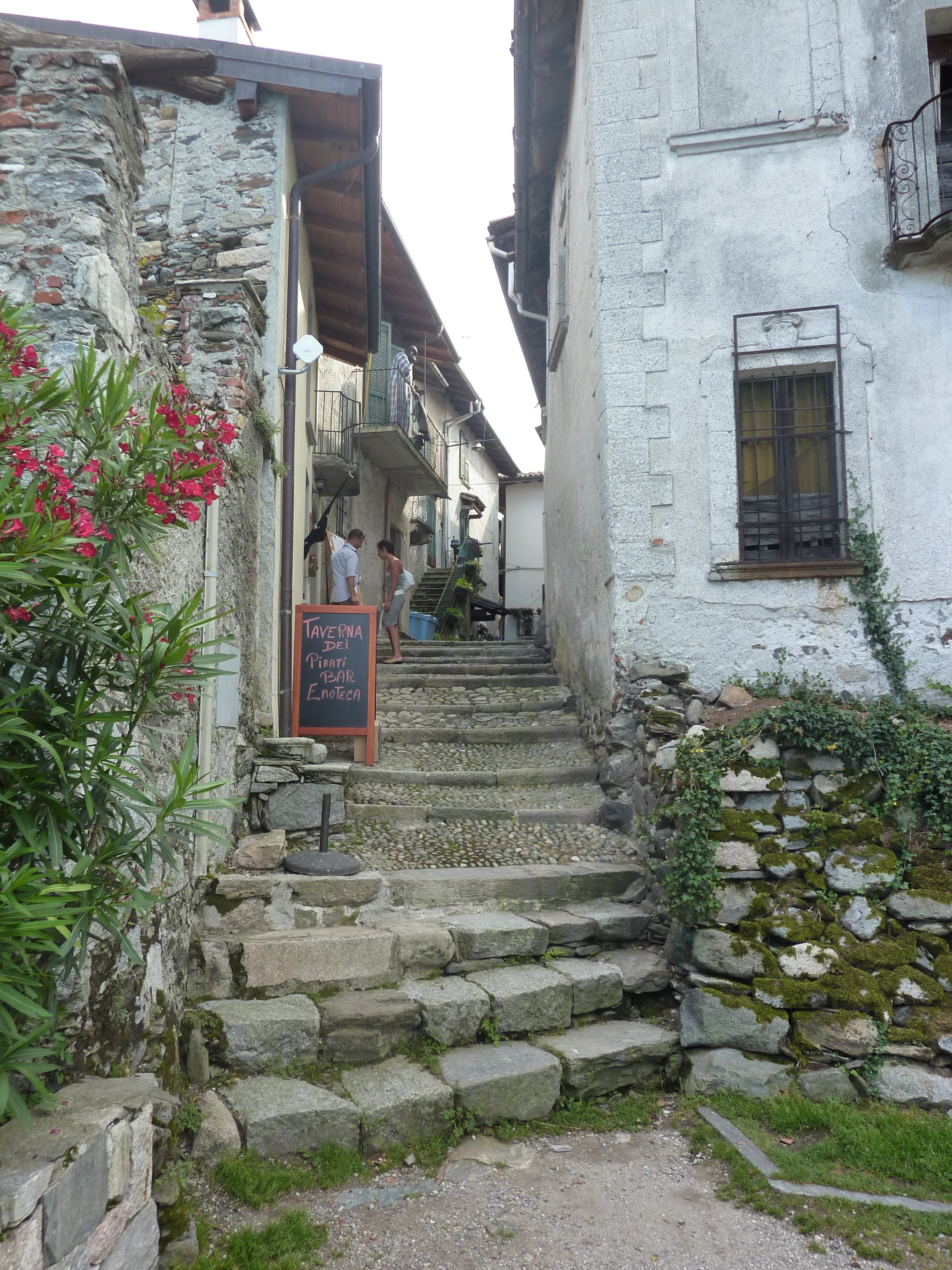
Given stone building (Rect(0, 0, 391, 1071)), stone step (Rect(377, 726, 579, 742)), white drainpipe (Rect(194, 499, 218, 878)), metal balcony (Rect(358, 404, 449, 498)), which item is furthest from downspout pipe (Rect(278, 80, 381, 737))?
metal balcony (Rect(358, 404, 449, 498))

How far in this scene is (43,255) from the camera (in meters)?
2.93

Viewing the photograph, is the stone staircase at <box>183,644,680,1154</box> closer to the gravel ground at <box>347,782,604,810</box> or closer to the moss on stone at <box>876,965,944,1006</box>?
the gravel ground at <box>347,782,604,810</box>

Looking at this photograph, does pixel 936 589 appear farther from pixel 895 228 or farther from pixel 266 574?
pixel 266 574

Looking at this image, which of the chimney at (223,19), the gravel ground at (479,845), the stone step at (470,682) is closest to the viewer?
the gravel ground at (479,845)

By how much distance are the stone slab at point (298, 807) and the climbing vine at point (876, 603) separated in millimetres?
3666

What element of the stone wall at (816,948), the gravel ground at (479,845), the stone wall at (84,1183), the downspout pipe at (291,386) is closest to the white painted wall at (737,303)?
the gravel ground at (479,845)

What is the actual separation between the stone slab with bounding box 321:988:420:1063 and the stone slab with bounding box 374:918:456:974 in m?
0.29

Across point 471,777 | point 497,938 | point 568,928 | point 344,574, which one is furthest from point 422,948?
point 344,574

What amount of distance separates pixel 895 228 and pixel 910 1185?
18.6 ft

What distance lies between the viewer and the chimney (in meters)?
9.05

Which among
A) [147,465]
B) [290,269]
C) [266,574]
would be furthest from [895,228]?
[147,465]

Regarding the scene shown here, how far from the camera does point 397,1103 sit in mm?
3297

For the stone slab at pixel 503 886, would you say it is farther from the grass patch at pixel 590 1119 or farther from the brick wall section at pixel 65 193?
the brick wall section at pixel 65 193

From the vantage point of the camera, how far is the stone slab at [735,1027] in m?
4.00
